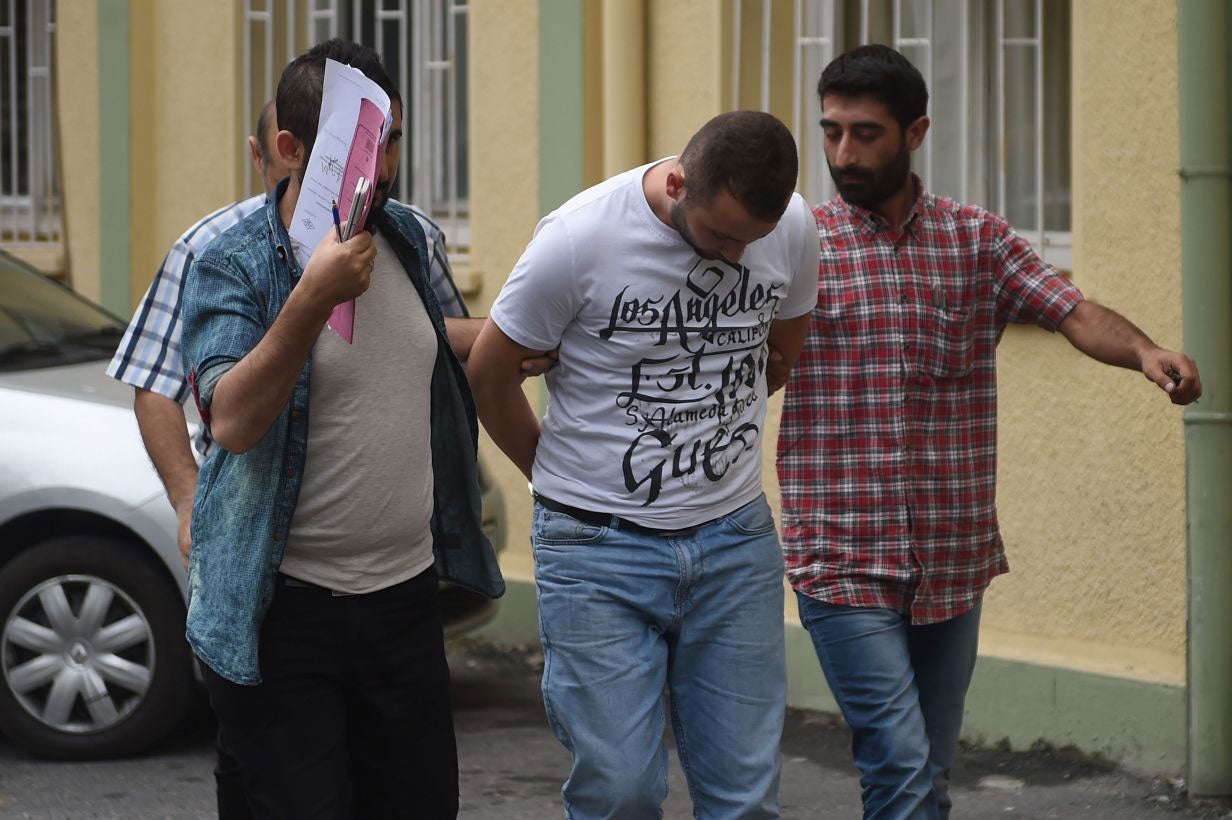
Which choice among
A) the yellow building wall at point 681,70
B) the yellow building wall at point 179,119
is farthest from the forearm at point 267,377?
the yellow building wall at point 179,119

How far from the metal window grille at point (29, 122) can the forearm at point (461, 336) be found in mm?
6503

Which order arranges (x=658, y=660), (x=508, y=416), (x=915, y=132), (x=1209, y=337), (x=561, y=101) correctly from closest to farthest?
(x=658, y=660) < (x=508, y=416) < (x=915, y=132) < (x=1209, y=337) < (x=561, y=101)

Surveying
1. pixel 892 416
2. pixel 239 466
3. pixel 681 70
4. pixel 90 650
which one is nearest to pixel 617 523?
pixel 239 466

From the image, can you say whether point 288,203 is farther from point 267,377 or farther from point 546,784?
point 546,784

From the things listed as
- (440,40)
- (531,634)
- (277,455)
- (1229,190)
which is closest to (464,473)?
(277,455)

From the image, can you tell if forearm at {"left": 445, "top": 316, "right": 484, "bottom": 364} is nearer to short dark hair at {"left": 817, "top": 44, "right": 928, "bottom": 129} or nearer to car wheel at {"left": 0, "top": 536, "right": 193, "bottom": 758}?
short dark hair at {"left": 817, "top": 44, "right": 928, "bottom": 129}

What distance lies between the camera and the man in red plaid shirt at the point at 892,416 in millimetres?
4227

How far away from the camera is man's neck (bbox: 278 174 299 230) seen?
3.54 metres

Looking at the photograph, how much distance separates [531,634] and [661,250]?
4.31 metres

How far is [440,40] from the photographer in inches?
329

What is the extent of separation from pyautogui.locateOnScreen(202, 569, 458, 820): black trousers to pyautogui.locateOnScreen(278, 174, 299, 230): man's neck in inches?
25.7

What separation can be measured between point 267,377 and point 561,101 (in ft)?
14.9

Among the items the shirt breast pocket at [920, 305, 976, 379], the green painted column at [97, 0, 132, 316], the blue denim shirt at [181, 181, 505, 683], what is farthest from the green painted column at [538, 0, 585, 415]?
the blue denim shirt at [181, 181, 505, 683]

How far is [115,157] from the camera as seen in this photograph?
366 inches
